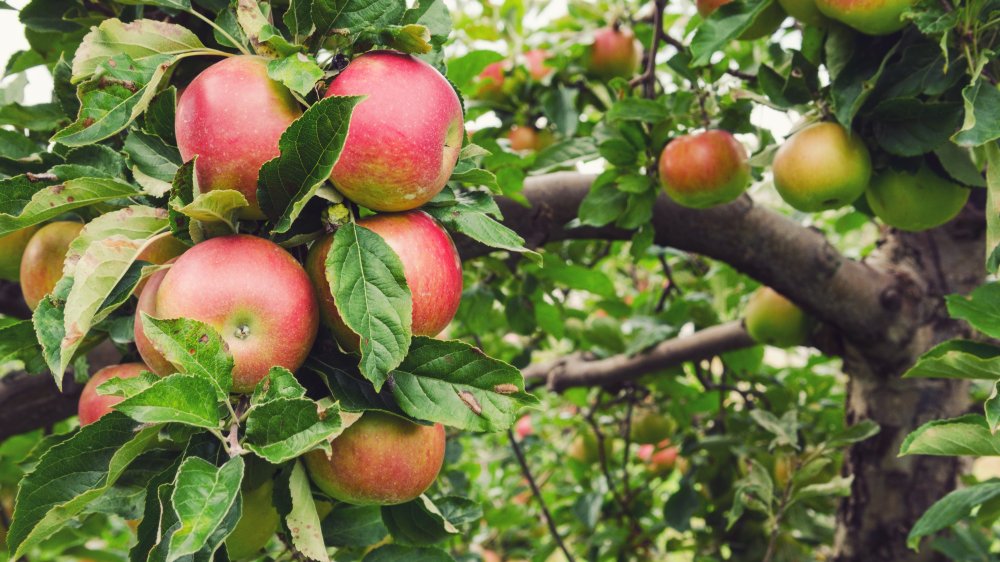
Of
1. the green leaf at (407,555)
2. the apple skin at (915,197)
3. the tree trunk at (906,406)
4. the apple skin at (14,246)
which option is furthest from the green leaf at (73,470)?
the tree trunk at (906,406)

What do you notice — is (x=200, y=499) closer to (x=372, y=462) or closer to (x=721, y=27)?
(x=372, y=462)

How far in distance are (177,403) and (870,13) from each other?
1.06m

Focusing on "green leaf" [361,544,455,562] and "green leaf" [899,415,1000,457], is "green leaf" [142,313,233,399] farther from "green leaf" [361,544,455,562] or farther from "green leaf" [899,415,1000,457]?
"green leaf" [899,415,1000,457]

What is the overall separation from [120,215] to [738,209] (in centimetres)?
132

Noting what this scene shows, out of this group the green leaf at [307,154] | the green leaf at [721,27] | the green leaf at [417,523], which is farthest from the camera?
the green leaf at [721,27]

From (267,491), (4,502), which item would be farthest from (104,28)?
(4,502)

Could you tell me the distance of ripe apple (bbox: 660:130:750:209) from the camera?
1.38 m

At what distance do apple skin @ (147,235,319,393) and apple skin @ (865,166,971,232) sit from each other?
109 cm

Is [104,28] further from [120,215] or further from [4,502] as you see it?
[4,502]

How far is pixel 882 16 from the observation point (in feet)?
3.69

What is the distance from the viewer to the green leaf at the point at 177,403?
1.75 feet

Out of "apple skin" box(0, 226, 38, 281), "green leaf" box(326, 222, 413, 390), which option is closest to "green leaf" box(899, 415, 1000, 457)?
"green leaf" box(326, 222, 413, 390)

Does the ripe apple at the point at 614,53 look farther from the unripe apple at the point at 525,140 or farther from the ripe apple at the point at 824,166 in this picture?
the ripe apple at the point at 824,166

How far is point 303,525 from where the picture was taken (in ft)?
2.19
